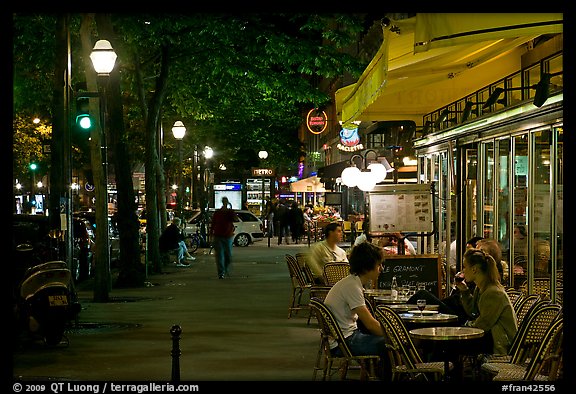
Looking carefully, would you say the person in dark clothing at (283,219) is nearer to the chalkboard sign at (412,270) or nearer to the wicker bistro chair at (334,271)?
the wicker bistro chair at (334,271)

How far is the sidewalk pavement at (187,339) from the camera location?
41.2ft

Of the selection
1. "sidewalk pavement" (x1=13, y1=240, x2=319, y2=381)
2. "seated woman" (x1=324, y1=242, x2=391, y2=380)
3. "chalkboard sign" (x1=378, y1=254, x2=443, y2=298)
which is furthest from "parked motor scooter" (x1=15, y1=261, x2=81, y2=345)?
"seated woman" (x1=324, y1=242, x2=391, y2=380)

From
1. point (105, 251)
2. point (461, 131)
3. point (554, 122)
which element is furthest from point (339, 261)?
point (554, 122)

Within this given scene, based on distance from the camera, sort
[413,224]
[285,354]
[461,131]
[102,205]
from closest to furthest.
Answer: [285,354]
[461,131]
[413,224]
[102,205]

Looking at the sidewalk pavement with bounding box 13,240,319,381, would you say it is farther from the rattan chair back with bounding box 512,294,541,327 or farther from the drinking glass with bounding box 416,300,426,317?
the rattan chair back with bounding box 512,294,541,327

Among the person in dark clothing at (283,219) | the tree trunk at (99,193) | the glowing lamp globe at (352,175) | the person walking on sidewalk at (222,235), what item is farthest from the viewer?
the person in dark clothing at (283,219)

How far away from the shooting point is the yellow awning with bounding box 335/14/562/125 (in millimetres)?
8484

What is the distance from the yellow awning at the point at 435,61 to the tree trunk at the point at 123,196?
750cm

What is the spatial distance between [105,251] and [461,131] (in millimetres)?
8179

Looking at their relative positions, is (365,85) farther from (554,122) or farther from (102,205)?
(102,205)

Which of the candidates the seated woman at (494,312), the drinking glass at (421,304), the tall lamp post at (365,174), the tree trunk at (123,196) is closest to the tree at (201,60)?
the tree trunk at (123,196)

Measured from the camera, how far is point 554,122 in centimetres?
1191

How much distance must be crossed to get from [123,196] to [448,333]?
16.8 metres

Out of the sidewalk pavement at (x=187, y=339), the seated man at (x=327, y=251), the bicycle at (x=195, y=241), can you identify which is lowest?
the sidewalk pavement at (x=187, y=339)
